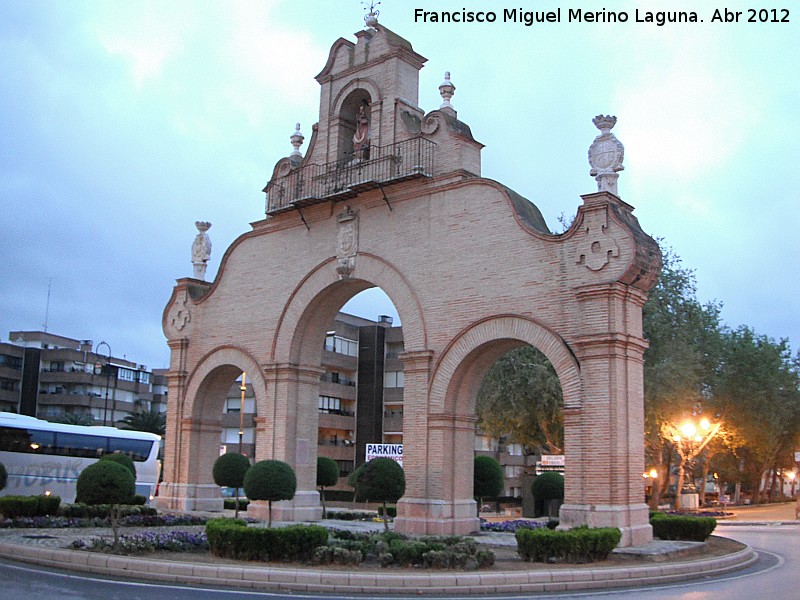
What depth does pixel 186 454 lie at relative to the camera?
27594mm

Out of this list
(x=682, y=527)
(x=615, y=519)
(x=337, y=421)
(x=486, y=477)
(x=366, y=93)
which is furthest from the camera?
(x=337, y=421)

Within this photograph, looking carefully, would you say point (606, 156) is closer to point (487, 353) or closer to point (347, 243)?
point (487, 353)

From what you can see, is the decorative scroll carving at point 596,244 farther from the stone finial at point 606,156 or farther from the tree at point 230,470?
the tree at point 230,470

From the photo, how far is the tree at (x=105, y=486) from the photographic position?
15.8m

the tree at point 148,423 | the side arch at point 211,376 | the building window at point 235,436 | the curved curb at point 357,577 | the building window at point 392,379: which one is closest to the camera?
the curved curb at point 357,577

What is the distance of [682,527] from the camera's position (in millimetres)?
19422

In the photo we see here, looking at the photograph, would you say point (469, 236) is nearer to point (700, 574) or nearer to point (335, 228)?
point (335, 228)

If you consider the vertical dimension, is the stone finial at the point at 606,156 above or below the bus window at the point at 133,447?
above

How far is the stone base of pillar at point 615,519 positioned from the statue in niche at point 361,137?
1126 cm

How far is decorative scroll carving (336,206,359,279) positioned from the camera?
78.7ft

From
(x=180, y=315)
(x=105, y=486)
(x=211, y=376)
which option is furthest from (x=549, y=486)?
(x=180, y=315)

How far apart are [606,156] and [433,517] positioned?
30.3 ft

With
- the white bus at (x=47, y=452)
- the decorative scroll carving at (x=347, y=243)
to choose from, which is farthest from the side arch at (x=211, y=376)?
the decorative scroll carving at (x=347, y=243)

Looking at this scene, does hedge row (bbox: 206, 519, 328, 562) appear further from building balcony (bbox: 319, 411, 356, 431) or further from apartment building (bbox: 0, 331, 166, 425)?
apartment building (bbox: 0, 331, 166, 425)
